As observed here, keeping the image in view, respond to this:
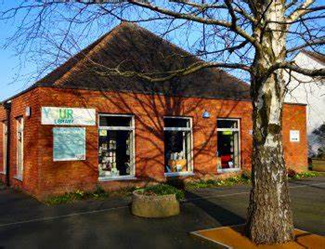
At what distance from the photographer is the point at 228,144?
17125mm

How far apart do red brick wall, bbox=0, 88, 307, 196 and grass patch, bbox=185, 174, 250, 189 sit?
1.70 ft

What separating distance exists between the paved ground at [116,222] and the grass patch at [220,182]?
2.06 metres

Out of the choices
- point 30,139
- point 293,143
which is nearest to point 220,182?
point 293,143

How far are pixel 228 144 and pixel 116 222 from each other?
915cm

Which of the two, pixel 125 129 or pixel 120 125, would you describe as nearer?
pixel 125 129

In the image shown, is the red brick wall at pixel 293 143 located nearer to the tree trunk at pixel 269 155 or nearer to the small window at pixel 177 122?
the small window at pixel 177 122

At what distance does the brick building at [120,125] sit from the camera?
1242 centimetres

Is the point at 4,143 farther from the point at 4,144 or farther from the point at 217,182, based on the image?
the point at 217,182

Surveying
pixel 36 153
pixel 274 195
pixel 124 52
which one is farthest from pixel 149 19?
pixel 124 52

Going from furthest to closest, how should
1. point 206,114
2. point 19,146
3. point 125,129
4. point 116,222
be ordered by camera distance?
point 206,114 → point 19,146 → point 125,129 → point 116,222

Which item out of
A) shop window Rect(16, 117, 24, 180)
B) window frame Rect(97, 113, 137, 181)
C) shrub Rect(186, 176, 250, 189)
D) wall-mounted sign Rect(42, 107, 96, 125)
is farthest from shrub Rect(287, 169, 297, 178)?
shop window Rect(16, 117, 24, 180)

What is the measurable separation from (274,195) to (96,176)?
7.64 meters

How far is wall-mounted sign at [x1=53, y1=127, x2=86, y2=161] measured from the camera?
40.6 ft

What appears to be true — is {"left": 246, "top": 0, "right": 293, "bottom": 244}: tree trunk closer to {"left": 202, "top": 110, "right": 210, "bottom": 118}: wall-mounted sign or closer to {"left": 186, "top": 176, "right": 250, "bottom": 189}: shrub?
{"left": 186, "top": 176, "right": 250, "bottom": 189}: shrub
